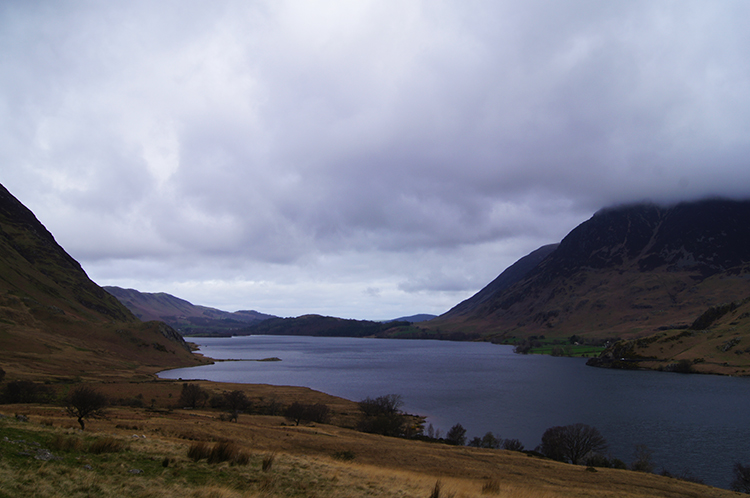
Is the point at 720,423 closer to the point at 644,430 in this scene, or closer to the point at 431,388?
the point at 644,430

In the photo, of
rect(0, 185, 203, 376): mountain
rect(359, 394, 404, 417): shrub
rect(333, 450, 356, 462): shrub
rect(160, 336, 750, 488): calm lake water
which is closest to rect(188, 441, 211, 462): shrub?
Result: rect(333, 450, 356, 462): shrub

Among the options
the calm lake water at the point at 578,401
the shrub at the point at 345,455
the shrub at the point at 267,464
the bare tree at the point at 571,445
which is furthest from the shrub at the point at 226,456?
the calm lake water at the point at 578,401

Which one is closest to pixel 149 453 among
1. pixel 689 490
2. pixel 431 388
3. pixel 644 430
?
pixel 689 490

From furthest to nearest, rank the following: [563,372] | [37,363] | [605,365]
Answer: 1. [605,365]
2. [563,372]
3. [37,363]

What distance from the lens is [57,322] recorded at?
124 meters

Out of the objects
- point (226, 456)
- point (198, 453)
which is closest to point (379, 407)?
point (226, 456)

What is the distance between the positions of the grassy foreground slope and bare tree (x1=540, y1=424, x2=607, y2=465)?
359 inches

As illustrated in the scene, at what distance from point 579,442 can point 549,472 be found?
1549cm

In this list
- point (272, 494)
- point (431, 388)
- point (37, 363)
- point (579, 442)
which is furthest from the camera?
point (431, 388)

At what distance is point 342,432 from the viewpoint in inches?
1845

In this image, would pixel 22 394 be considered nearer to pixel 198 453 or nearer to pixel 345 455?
pixel 345 455

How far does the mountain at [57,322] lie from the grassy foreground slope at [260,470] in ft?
227

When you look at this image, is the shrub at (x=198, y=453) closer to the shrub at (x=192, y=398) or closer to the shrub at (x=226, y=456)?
the shrub at (x=226, y=456)

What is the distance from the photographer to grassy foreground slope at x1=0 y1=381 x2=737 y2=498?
13.9m
